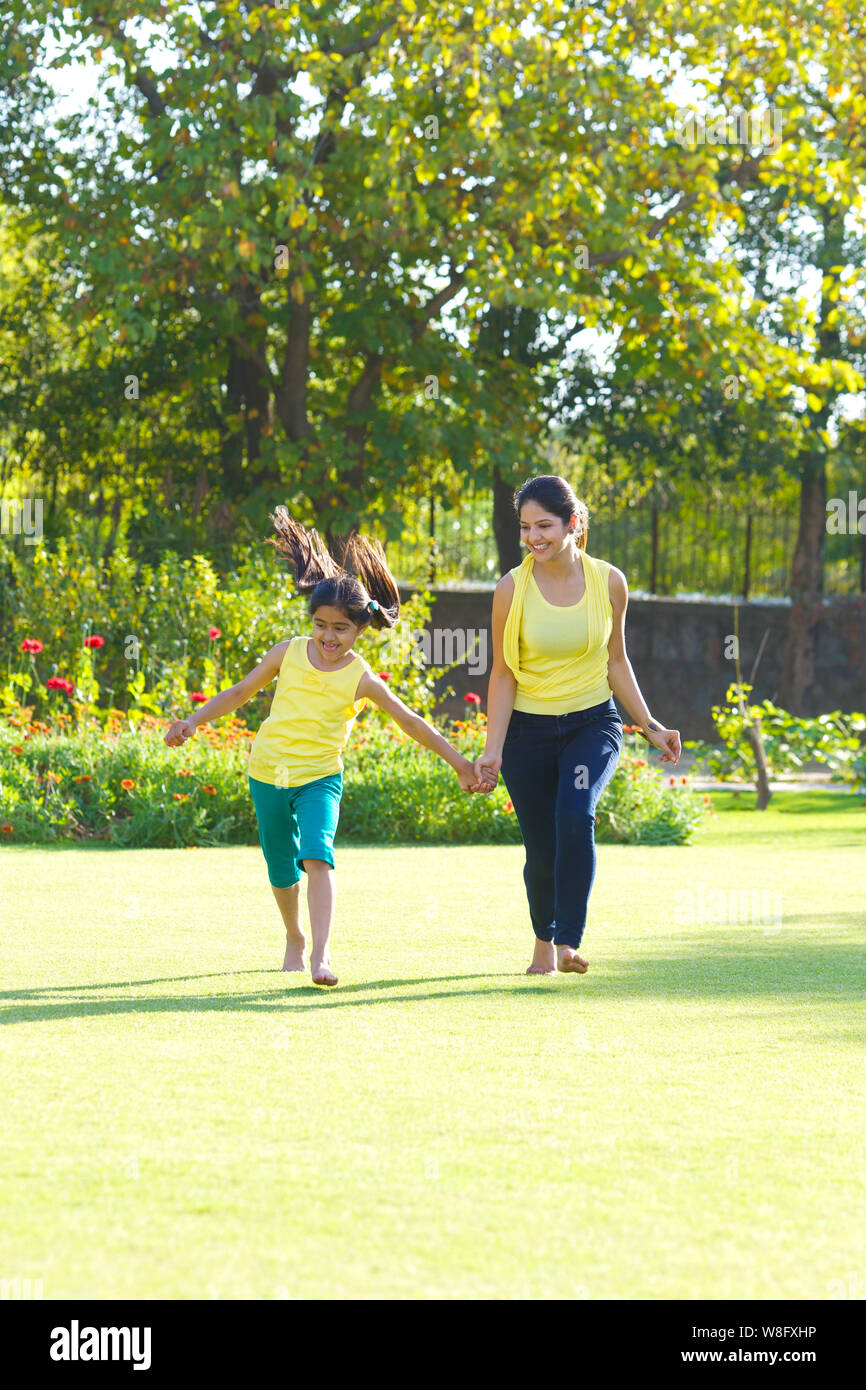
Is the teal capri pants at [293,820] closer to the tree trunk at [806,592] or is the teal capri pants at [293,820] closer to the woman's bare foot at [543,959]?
the woman's bare foot at [543,959]

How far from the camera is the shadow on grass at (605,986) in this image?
5199 mm

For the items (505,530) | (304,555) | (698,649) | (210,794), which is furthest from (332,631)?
(698,649)

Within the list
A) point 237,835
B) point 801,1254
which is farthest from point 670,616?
point 801,1254

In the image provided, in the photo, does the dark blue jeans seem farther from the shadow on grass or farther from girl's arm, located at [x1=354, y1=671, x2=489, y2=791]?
the shadow on grass

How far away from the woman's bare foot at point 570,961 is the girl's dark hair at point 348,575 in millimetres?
1379

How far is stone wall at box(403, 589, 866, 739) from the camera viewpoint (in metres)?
19.9

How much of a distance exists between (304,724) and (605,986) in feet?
4.77

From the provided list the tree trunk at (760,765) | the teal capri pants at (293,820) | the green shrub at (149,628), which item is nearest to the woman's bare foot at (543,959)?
the teal capri pants at (293,820)

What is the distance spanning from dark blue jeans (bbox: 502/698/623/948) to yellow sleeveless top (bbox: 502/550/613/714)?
0.07m

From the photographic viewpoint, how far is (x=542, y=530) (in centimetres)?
582

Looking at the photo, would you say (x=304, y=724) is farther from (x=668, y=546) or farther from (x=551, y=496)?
(x=668, y=546)

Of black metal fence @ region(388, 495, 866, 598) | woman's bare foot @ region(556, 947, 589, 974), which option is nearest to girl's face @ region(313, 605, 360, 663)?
woman's bare foot @ region(556, 947, 589, 974)

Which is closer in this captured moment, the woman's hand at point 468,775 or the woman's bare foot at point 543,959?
the woman's hand at point 468,775

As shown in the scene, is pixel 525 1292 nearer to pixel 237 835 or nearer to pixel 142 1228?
pixel 142 1228
